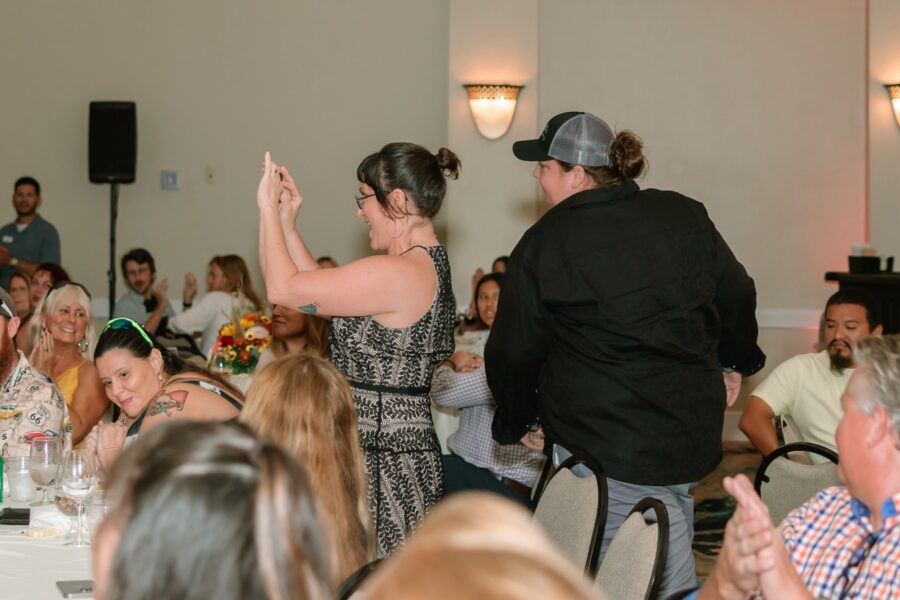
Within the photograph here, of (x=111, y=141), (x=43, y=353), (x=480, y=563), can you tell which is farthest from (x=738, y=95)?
(x=480, y=563)

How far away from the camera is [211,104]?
30.4ft

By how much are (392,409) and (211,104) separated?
22.1 ft

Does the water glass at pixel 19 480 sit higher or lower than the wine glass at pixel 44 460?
lower

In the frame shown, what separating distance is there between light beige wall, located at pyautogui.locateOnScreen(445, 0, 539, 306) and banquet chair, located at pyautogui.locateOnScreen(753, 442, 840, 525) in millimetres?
5477

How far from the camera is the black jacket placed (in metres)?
2.88

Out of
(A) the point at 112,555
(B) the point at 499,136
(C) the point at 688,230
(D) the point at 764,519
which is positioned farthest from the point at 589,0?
(A) the point at 112,555

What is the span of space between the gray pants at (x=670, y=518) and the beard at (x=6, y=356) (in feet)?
6.13

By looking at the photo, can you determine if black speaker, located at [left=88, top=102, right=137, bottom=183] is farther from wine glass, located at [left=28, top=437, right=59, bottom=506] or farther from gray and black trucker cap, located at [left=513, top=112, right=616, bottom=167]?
gray and black trucker cap, located at [left=513, top=112, right=616, bottom=167]

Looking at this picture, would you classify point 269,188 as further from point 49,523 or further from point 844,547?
point 844,547

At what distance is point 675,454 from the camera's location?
290 centimetres

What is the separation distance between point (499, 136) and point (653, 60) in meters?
1.33

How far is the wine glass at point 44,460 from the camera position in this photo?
3.04 m

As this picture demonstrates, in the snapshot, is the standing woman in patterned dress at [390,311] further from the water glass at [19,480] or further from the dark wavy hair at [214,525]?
the dark wavy hair at [214,525]

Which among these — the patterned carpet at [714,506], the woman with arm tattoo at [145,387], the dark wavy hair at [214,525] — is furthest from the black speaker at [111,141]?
the dark wavy hair at [214,525]
